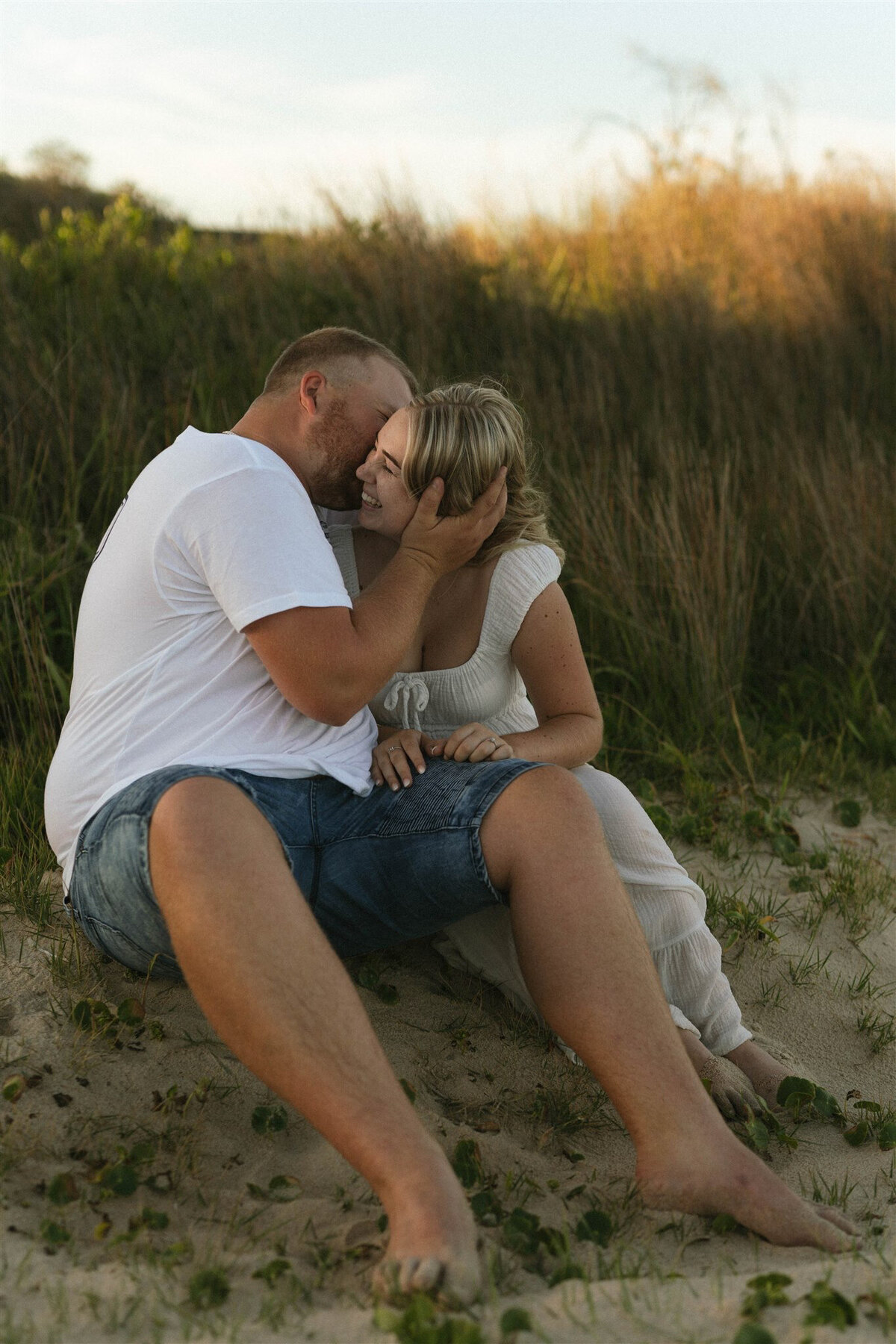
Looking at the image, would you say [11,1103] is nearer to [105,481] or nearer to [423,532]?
[423,532]

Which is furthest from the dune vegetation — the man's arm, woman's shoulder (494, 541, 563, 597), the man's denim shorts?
the man's arm

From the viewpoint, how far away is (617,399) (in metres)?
5.93

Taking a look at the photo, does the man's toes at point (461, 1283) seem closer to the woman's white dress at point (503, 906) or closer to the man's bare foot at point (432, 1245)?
the man's bare foot at point (432, 1245)

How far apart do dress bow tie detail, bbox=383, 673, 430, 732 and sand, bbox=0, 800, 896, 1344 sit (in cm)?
60

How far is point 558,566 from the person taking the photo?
292 cm

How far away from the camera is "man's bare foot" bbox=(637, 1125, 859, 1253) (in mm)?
1964

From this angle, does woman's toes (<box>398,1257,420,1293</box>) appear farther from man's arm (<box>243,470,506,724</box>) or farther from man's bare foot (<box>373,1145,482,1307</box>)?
man's arm (<box>243,470,506,724</box>)

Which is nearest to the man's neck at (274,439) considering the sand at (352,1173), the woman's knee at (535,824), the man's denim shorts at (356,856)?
the man's denim shorts at (356,856)

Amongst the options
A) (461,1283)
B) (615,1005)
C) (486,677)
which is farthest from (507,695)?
(461,1283)

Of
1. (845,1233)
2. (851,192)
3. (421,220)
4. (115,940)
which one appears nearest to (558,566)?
(115,940)

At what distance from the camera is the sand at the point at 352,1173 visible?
1717mm

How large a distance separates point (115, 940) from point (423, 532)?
3.54ft

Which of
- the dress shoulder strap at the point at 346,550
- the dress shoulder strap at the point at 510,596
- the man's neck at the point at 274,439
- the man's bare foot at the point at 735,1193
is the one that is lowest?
the man's bare foot at the point at 735,1193

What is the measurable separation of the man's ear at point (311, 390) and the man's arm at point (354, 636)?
0.40m
